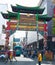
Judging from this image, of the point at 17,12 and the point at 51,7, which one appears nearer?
the point at 17,12

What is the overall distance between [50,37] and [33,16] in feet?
24.9

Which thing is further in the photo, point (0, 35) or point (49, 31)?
point (0, 35)

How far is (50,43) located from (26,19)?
10.0m

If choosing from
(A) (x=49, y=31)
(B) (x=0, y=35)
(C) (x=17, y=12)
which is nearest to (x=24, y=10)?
(C) (x=17, y=12)

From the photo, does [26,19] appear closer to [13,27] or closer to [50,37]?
[13,27]

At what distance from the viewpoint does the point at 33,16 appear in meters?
39.0

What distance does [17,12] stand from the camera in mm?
39031

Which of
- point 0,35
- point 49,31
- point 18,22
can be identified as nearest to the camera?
point 18,22

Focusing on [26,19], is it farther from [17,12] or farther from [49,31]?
[49,31]

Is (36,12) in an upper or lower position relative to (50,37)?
upper

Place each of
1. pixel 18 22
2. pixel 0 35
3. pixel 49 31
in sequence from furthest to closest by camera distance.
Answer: pixel 0 35, pixel 49 31, pixel 18 22

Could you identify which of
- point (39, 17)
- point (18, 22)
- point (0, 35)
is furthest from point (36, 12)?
point (0, 35)

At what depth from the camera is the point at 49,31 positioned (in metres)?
45.1

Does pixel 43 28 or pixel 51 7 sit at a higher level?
pixel 51 7
